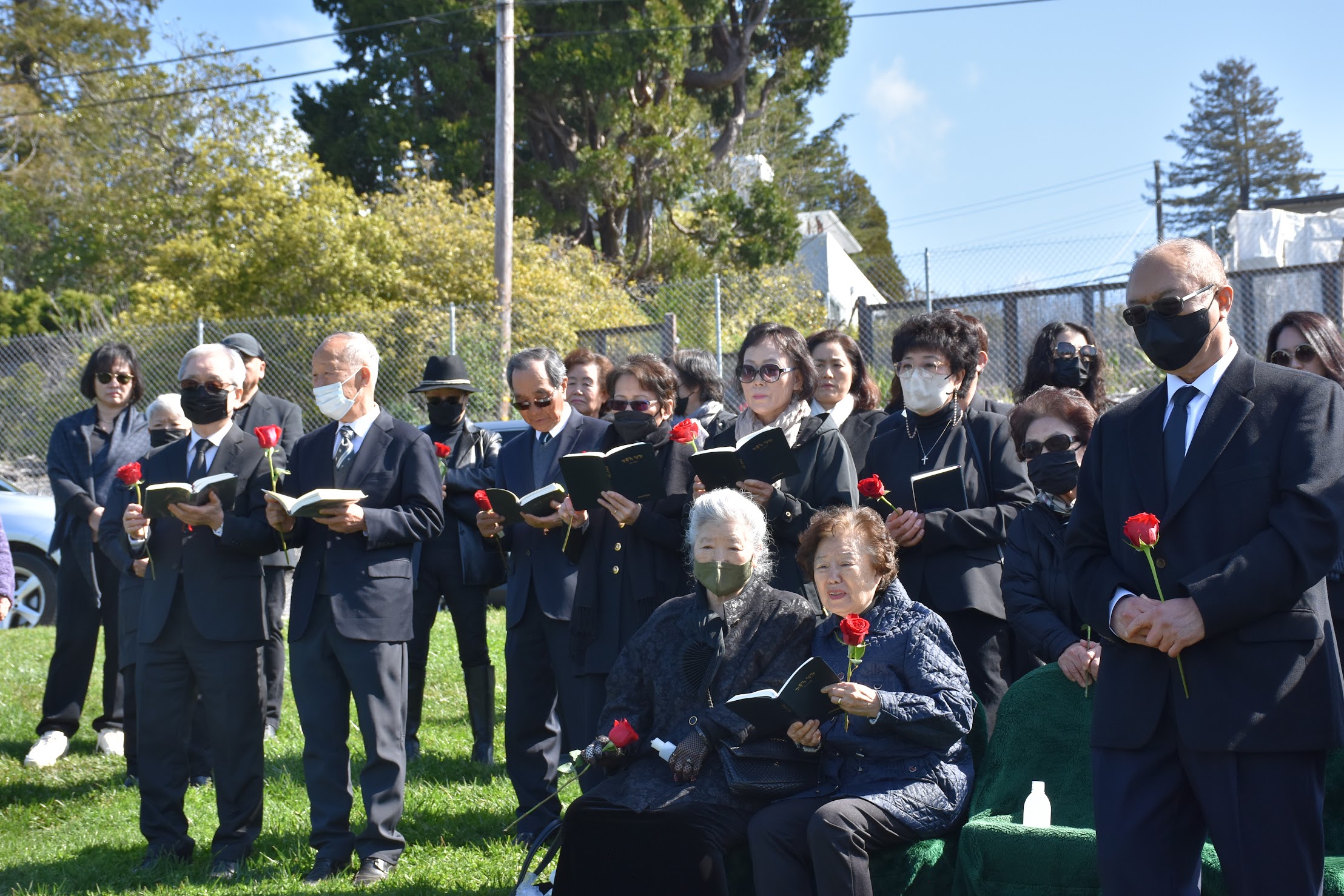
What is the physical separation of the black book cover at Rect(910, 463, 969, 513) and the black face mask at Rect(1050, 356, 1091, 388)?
1.24m

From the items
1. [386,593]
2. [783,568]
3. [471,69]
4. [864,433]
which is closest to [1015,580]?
[783,568]

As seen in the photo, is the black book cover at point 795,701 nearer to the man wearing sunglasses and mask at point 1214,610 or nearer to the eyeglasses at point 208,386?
the man wearing sunglasses and mask at point 1214,610

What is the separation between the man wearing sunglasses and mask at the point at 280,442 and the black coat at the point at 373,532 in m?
0.99

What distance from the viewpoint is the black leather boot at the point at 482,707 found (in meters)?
7.31

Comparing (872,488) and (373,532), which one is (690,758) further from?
Result: (373,532)

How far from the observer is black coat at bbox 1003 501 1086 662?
15.7ft

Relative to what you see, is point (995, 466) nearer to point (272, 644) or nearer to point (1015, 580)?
point (1015, 580)

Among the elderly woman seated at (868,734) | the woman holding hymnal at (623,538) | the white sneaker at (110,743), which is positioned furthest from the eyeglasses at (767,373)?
the white sneaker at (110,743)

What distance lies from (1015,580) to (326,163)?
23.7 m

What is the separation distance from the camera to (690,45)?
26.8 meters

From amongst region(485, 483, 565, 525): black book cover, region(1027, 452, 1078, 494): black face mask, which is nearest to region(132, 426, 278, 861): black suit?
region(485, 483, 565, 525): black book cover

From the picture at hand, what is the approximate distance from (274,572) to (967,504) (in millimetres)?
3866

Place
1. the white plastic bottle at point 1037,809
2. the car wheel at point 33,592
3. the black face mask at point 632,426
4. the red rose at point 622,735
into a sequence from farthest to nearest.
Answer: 1. the car wheel at point 33,592
2. the black face mask at point 632,426
3. the red rose at point 622,735
4. the white plastic bottle at point 1037,809

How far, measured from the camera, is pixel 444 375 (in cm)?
718
